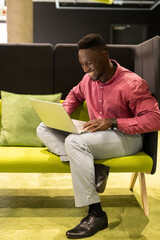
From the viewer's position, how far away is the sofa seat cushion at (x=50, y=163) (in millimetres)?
2086

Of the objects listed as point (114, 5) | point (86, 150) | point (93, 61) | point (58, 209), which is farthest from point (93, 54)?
point (114, 5)

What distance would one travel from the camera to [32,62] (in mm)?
→ 2885

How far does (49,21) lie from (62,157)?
25.4 feet

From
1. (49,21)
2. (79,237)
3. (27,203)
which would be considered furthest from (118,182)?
(49,21)

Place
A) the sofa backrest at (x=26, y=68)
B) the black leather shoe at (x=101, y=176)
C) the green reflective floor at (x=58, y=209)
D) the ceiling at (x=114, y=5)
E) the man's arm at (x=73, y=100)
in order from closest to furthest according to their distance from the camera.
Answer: the black leather shoe at (x=101, y=176)
the green reflective floor at (x=58, y=209)
the man's arm at (x=73, y=100)
the sofa backrest at (x=26, y=68)
the ceiling at (x=114, y=5)

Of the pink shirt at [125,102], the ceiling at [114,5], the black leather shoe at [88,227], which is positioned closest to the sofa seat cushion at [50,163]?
the pink shirt at [125,102]

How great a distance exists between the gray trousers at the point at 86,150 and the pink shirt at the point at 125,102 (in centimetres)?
11

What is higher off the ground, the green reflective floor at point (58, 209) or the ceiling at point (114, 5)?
the ceiling at point (114, 5)

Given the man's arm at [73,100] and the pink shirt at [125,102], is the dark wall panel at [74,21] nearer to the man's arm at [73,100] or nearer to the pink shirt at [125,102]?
the man's arm at [73,100]

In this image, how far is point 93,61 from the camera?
80.7 inches

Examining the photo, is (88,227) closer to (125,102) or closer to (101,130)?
(101,130)

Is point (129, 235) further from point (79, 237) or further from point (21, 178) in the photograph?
point (21, 178)

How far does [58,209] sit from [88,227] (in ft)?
1.50

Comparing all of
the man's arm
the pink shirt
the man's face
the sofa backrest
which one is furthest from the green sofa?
the sofa backrest
